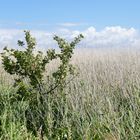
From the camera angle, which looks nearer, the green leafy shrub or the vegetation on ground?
the vegetation on ground

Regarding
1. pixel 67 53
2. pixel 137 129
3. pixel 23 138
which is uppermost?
pixel 67 53

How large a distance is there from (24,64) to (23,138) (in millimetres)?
1618

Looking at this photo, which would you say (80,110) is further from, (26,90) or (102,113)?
(26,90)

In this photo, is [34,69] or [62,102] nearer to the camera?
[62,102]

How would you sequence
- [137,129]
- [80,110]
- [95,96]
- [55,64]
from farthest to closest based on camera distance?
[55,64]
[95,96]
[80,110]
[137,129]

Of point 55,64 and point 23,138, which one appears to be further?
point 55,64

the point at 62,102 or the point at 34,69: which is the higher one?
the point at 34,69

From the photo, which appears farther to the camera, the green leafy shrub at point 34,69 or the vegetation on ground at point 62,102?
the green leafy shrub at point 34,69

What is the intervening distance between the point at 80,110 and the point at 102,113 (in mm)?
342

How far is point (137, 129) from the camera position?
452 centimetres

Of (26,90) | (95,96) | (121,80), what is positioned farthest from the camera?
(121,80)

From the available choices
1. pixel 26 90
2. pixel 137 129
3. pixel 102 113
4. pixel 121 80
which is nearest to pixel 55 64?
pixel 121 80

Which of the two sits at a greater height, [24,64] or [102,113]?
[24,64]

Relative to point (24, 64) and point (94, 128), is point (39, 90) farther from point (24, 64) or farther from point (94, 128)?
point (94, 128)
